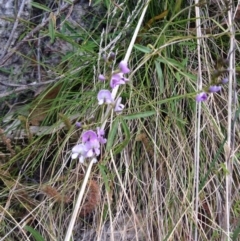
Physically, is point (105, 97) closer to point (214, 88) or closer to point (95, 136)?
point (95, 136)

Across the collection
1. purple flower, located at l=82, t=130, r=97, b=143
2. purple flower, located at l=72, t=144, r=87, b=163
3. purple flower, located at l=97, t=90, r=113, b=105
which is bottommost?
purple flower, located at l=72, t=144, r=87, b=163

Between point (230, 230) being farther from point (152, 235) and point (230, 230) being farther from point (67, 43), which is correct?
point (67, 43)

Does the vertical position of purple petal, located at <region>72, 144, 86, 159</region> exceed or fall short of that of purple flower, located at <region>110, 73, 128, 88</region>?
it falls short

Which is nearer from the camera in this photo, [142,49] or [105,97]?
[105,97]

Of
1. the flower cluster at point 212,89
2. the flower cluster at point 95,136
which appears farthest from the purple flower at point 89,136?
the flower cluster at point 212,89

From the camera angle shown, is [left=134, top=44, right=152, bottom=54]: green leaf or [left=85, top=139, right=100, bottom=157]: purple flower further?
[left=134, top=44, right=152, bottom=54]: green leaf

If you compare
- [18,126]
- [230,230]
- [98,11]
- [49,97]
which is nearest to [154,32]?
[98,11]

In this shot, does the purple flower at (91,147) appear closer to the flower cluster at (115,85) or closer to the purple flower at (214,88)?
the flower cluster at (115,85)

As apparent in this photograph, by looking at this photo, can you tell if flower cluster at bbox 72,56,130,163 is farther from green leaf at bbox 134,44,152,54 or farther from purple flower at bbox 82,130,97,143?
green leaf at bbox 134,44,152,54

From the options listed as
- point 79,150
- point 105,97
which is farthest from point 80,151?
point 105,97

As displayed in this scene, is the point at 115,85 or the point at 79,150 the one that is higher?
the point at 115,85

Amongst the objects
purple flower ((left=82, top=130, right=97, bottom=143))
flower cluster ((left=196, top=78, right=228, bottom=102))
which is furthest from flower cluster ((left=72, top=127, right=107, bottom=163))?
flower cluster ((left=196, top=78, right=228, bottom=102))
